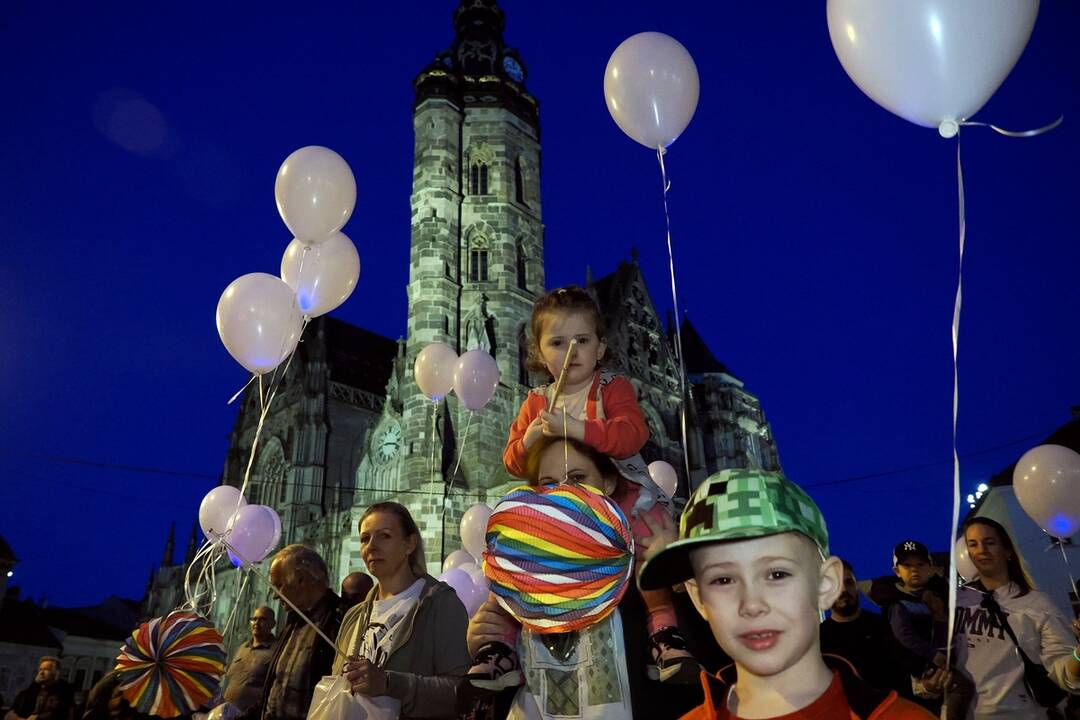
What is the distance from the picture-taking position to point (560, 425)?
2.43 meters

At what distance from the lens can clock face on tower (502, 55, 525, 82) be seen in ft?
88.6

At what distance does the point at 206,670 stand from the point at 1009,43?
5082 mm

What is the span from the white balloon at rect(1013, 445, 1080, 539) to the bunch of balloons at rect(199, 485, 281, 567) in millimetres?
7776

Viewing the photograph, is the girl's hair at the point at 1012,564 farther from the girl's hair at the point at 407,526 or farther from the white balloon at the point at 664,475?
the white balloon at the point at 664,475

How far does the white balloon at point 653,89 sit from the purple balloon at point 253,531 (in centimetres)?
600

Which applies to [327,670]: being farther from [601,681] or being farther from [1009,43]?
[1009,43]

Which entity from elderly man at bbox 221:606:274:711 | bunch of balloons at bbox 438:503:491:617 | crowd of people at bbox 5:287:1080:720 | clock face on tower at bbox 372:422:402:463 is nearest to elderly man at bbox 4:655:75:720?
crowd of people at bbox 5:287:1080:720

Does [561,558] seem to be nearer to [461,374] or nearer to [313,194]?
[313,194]

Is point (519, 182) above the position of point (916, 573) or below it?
above

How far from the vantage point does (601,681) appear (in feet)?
7.32

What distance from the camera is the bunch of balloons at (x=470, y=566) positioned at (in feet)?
28.5

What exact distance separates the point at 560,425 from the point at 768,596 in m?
0.97

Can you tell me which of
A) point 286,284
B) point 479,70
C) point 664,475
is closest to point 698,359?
point 479,70

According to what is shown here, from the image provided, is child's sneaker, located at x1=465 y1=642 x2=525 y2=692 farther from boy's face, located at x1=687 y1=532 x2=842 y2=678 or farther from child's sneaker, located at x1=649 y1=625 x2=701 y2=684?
boy's face, located at x1=687 y1=532 x2=842 y2=678
